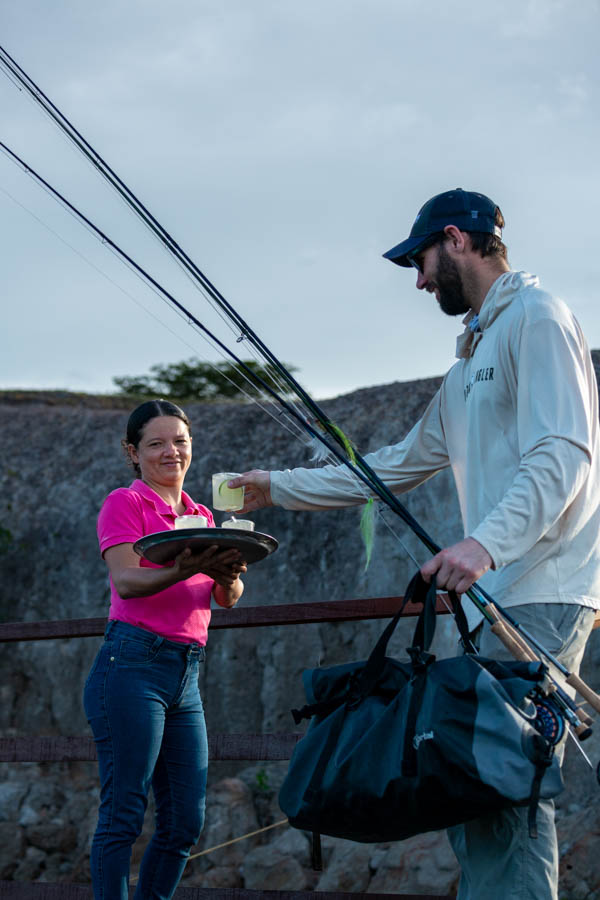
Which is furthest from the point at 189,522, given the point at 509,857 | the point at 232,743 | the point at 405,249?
the point at 509,857

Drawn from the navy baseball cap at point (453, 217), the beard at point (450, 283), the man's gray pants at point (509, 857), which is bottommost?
the man's gray pants at point (509, 857)

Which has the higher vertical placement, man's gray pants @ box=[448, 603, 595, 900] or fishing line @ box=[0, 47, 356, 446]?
fishing line @ box=[0, 47, 356, 446]

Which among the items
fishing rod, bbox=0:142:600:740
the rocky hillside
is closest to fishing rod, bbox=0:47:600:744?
fishing rod, bbox=0:142:600:740

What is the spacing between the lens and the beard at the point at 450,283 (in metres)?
3.04

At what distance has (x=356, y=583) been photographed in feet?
36.8

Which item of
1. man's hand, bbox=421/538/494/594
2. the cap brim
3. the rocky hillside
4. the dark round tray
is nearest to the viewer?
man's hand, bbox=421/538/494/594

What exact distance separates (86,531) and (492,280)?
10432 millimetres

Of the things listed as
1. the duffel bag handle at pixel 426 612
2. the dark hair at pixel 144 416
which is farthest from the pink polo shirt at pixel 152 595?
the duffel bag handle at pixel 426 612

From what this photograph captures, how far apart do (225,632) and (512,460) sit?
8.93 meters

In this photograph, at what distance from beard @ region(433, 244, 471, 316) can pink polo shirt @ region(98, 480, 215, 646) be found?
3.59ft

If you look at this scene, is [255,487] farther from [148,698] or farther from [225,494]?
[148,698]

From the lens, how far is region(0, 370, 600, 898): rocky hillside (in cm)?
854

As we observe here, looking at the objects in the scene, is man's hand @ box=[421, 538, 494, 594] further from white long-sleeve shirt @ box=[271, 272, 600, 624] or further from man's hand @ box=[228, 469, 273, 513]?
man's hand @ box=[228, 469, 273, 513]

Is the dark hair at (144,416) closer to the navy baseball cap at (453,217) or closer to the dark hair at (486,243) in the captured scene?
the navy baseball cap at (453,217)
